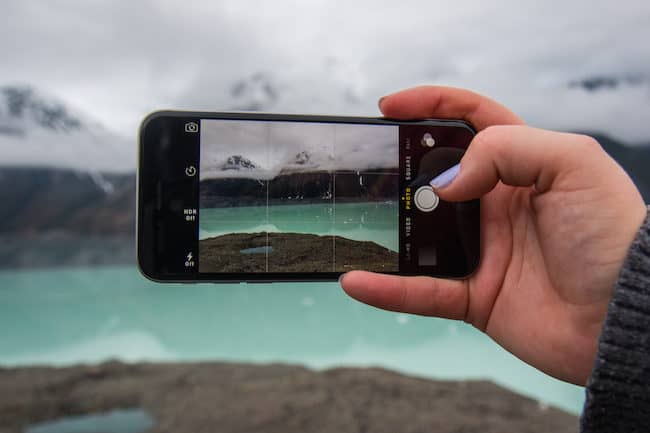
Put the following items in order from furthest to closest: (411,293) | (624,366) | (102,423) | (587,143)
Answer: (102,423)
(411,293)
(587,143)
(624,366)

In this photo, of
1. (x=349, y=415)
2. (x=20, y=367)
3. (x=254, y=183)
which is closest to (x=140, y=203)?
(x=254, y=183)

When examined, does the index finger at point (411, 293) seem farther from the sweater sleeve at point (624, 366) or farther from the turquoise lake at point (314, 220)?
the sweater sleeve at point (624, 366)

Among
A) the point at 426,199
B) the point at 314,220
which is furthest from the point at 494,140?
the point at 314,220

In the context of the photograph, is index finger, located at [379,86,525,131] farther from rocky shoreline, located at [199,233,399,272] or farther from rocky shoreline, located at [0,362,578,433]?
rocky shoreline, located at [0,362,578,433]

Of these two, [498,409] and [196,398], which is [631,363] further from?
[196,398]

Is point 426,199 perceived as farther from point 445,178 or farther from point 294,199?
point 294,199

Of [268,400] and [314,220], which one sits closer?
[314,220]

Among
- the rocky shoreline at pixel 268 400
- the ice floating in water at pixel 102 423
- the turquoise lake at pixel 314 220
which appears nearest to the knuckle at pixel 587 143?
the turquoise lake at pixel 314 220

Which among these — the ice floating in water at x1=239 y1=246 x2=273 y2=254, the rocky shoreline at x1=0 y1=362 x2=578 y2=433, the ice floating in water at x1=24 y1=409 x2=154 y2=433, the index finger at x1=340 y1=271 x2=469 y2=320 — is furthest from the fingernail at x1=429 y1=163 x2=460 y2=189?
the ice floating in water at x1=24 y1=409 x2=154 y2=433
